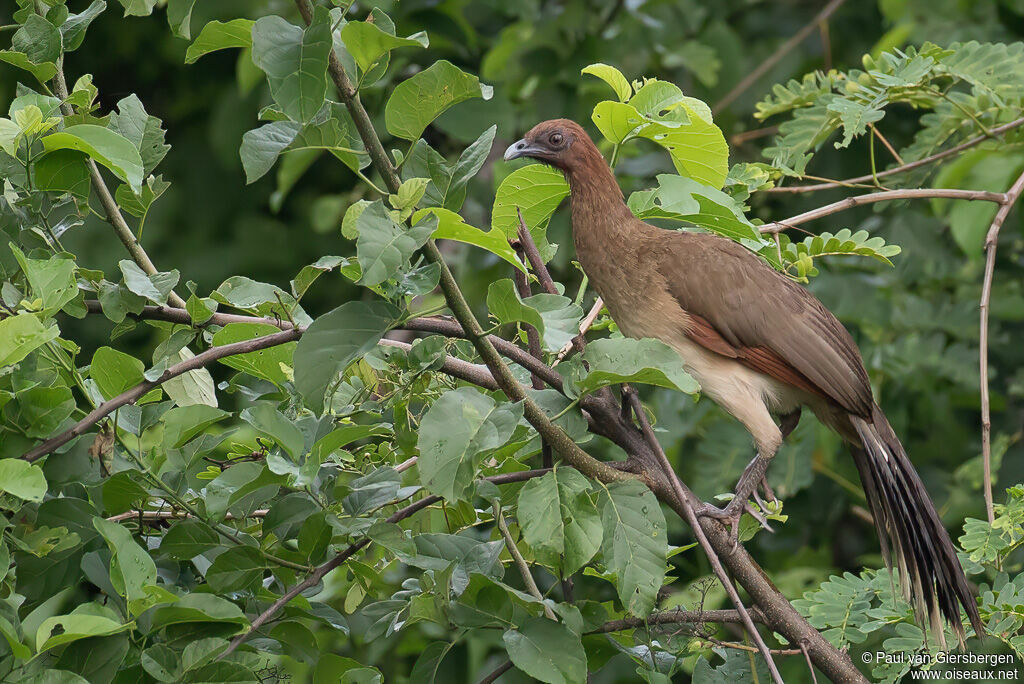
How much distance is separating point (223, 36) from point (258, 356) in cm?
48

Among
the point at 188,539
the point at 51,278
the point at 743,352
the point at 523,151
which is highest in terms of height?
the point at 51,278

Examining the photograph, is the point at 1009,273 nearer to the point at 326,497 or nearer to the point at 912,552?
the point at 912,552

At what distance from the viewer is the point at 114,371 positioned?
4.97ft

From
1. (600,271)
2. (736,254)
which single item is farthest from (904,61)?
(600,271)

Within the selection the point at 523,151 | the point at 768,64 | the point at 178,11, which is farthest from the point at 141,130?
the point at 768,64

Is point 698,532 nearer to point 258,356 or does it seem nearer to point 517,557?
point 517,557

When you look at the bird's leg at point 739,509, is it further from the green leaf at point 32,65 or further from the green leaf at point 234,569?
the green leaf at point 32,65

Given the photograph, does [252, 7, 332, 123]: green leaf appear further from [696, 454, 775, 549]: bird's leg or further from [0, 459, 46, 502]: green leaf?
[696, 454, 775, 549]: bird's leg

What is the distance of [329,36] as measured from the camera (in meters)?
1.24

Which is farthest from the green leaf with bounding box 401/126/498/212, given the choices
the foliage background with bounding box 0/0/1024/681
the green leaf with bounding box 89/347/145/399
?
the foliage background with bounding box 0/0/1024/681

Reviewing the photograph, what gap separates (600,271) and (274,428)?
1.21 metres

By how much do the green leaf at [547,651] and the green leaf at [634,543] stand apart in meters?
0.11

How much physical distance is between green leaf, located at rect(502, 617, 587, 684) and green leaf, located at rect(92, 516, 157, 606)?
0.50 metres

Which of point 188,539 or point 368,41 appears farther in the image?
point 188,539
